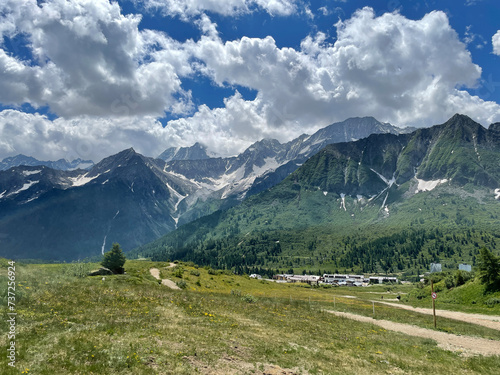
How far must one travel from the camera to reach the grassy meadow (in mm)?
17188

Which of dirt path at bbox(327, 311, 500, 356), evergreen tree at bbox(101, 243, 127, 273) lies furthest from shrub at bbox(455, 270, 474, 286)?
evergreen tree at bbox(101, 243, 127, 273)

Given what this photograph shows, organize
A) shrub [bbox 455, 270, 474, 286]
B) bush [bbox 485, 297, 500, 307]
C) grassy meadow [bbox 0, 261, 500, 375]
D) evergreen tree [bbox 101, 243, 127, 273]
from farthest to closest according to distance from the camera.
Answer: shrub [bbox 455, 270, 474, 286] < evergreen tree [bbox 101, 243, 127, 273] < bush [bbox 485, 297, 500, 307] < grassy meadow [bbox 0, 261, 500, 375]

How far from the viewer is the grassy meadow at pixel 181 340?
56.4 ft

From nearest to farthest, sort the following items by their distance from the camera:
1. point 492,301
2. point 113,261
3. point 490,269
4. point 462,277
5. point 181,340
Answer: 1. point 181,340
2. point 492,301
3. point 490,269
4. point 113,261
5. point 462,277

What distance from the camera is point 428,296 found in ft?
274

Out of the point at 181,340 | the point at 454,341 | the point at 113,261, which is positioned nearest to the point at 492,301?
the point at 454,341

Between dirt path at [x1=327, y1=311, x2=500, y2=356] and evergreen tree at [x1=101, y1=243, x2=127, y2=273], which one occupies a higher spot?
evergreen tree at [x1=101, y1=243, x2=127, y2=273]

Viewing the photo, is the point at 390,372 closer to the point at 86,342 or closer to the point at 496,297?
the point at 86,342

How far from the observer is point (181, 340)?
22.0m

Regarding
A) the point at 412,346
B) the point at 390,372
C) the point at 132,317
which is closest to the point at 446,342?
the point at 412,346

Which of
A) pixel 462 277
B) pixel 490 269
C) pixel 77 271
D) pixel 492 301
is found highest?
pixel 77 271

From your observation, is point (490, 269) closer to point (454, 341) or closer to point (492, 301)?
point (492, 301)

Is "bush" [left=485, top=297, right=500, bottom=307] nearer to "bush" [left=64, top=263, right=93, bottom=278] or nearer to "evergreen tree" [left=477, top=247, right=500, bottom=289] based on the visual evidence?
"evergreen tree" [left=477, top=247, right=500, bottom=289]

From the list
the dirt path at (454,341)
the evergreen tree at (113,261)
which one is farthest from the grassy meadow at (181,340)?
the evergreen tree at (113,261)
